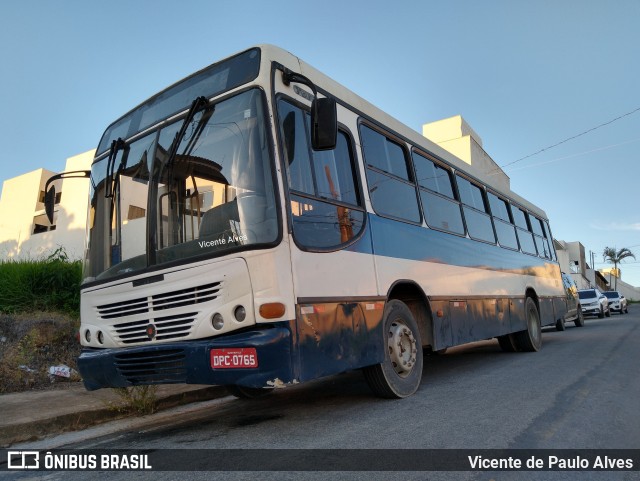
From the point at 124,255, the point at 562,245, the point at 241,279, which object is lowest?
the point at 241,279

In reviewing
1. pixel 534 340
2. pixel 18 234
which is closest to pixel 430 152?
pixel 534 340

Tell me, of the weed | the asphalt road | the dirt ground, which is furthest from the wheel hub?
the dirt ground

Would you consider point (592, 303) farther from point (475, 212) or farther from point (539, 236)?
point (475, 212)

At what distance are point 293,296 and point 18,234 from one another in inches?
1412

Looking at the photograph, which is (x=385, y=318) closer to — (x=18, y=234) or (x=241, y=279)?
(x=241, y=279)

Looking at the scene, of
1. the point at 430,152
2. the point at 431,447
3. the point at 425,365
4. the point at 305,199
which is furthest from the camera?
the point at 425,365

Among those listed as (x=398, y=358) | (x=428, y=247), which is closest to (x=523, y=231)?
(x=428, y=247)

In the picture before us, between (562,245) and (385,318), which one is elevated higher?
(562,245)

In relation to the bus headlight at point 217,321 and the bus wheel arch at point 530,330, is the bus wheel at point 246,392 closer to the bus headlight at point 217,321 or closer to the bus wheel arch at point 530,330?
the bus headlight at point 217,321

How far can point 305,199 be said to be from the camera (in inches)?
168

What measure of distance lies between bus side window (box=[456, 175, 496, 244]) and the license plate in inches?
200

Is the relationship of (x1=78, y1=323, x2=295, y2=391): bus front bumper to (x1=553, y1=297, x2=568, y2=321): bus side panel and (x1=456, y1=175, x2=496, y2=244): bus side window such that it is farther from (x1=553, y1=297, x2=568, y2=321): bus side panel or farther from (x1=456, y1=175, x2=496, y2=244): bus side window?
(x1=553, y1=297, x2=568, y2=321): bus side panel

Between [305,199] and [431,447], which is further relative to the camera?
[305,199]

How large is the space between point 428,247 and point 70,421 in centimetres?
447
